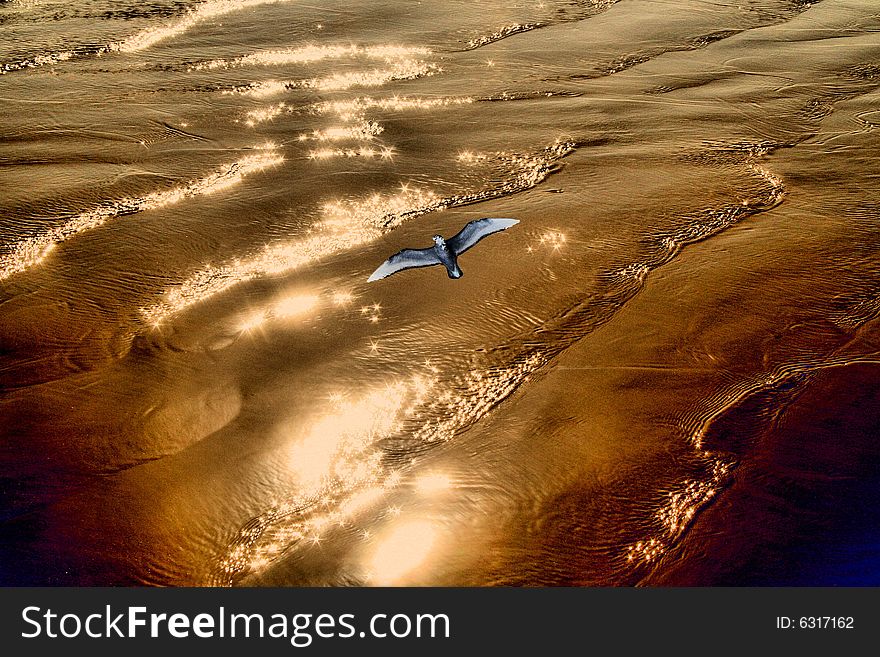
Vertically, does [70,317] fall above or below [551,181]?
below

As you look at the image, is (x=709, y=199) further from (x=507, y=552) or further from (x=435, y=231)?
(x=507, y=552)

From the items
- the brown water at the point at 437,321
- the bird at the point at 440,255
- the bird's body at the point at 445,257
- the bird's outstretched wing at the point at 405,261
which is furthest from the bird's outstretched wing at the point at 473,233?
the brown water at the point at 437,321

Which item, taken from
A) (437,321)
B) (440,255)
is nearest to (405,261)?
(440,255)

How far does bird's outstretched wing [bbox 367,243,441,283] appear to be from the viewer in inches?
289

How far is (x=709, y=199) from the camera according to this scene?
9.50 metres

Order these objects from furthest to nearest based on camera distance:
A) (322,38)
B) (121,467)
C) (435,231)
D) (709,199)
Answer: (322,38), (709,199), (435,231), (121,467)

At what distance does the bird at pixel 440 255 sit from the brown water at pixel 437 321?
542mm

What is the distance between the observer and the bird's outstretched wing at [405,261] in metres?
7.35

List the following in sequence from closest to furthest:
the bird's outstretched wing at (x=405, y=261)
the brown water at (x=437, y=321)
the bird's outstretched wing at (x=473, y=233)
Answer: the brown water at (x=437, y=321), the bird's outstretched wing at (x=405, y=261), the bird's outstretched wing at (x=473, y=233)

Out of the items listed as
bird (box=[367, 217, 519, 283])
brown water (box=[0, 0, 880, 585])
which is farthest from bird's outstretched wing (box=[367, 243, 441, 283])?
brown water (box=[0, 0, 880, 585])

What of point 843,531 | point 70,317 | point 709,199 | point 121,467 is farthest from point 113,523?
point 709,199

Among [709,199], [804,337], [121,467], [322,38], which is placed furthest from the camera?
[322,38]

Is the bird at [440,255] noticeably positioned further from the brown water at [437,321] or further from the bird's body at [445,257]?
the brown water at [437,321]

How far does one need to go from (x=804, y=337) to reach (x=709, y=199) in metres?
2.90
